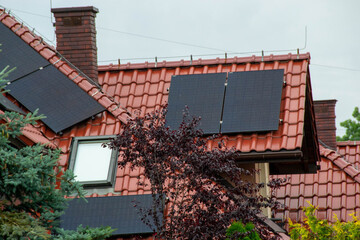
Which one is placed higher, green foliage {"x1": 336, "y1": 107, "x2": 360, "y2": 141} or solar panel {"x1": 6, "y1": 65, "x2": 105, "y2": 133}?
green foliage {"x1": 336, "y1": 107, "x2": 360, "y2": 141}

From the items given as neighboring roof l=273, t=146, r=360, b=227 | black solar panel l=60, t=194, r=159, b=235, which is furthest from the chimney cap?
neighboring roof l=273, t=146, r=360, b=227

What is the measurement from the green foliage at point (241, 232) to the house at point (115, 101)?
7.76ft

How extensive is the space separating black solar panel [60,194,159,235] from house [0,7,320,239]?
0.07 feet

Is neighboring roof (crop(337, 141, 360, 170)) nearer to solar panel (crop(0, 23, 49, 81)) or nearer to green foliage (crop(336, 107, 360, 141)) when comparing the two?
solar panel (crop(0, 23, 49, 81))

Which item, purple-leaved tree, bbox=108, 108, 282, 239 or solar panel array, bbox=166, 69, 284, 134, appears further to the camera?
solar panel array, bbox=166, 69, 284, 134

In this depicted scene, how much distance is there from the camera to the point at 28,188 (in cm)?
1122

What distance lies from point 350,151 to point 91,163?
40.2 feet

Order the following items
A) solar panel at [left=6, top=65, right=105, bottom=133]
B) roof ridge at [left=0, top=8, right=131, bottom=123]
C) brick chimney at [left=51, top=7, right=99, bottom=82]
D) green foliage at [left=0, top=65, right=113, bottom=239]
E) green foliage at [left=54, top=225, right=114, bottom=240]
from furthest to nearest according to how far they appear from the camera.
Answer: brick chimney at [left=51, top=7, right=99, bottom=82]
roof ridge at [left=0, top=8, right=131, bottom=123]
solar panel at [left=6, top=65, right=105, bottom=133]
green foliage at [left=54, top=225, right=114, bottom=240]
green foliage at [left=0, top=65, right=113, bottom=239]

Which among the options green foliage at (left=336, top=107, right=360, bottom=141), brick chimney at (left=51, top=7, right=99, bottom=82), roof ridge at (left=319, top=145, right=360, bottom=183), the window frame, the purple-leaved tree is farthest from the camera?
green foliage at (left=336, top=107, right=360, bottom=141)

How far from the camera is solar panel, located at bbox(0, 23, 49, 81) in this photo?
18406 millimetres

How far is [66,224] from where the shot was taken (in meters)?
15.0

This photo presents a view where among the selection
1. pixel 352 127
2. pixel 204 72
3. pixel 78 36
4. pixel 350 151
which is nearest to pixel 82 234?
pixel 204 72

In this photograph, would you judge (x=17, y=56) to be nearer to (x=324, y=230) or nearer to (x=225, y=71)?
(x=225, y=71)

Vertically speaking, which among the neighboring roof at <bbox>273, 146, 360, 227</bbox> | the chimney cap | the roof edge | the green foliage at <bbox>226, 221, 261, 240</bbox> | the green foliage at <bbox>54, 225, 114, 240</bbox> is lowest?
the green foliage at <bbox>54, 225, 114, 240</bbox>
